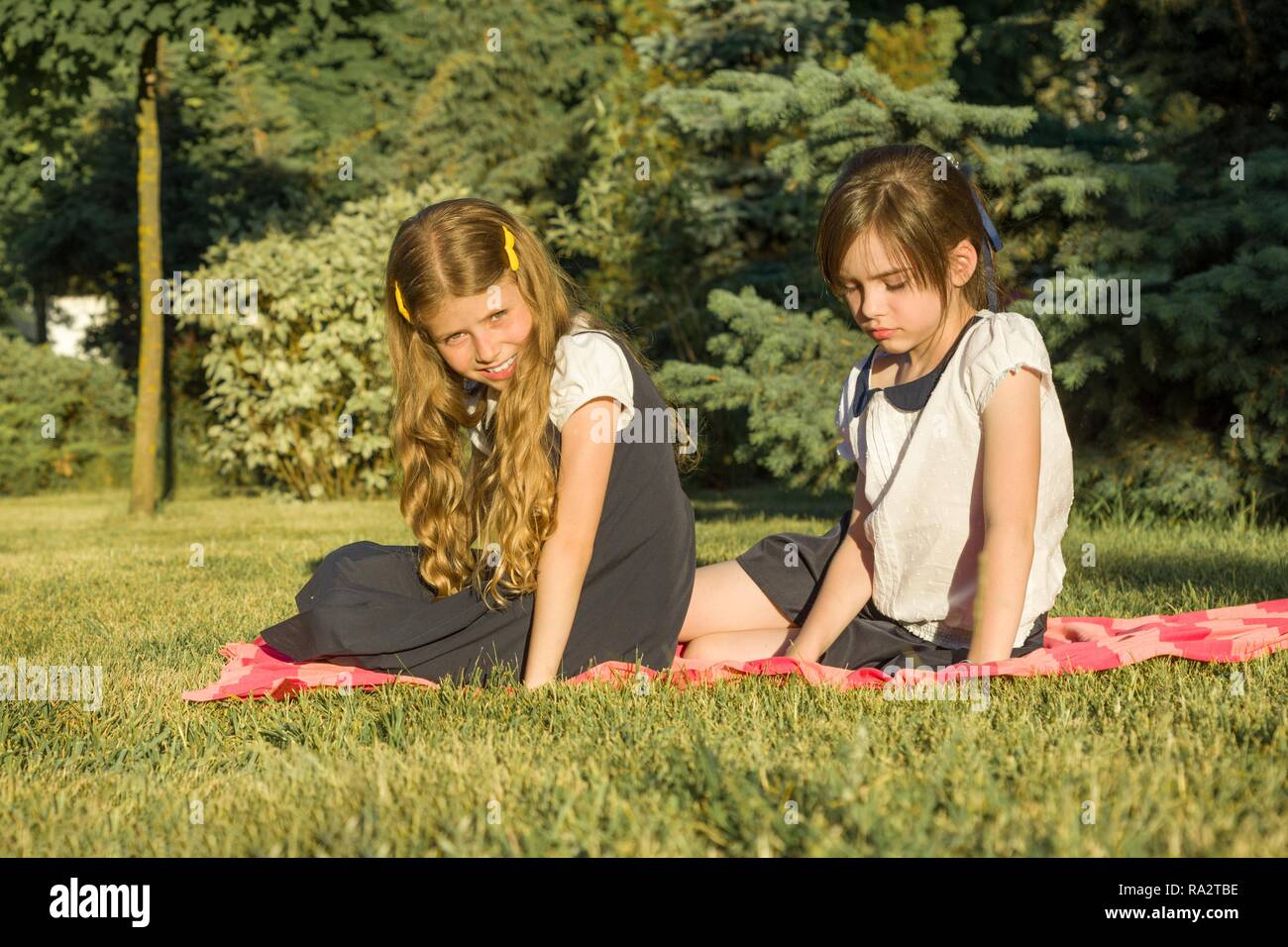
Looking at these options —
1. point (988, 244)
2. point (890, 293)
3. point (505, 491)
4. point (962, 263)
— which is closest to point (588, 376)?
point (505, 491)

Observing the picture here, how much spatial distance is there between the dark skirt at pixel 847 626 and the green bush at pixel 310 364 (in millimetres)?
6572

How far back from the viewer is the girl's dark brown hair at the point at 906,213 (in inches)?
122

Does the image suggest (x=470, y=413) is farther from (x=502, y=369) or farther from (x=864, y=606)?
(x=864, y=606)

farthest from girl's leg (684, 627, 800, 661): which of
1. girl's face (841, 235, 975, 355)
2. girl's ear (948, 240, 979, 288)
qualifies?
girl's ear (948, 240, 979, 288)

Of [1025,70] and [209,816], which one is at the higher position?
[1025,70]

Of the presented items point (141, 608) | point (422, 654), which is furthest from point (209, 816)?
point (141, 608)

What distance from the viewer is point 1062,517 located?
333 cm

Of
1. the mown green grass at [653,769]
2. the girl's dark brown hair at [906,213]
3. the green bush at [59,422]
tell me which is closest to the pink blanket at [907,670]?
the mown green grass at [653,769]

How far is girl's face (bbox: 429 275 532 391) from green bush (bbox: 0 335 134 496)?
32.3ft

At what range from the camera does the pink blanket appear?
3.03 meters

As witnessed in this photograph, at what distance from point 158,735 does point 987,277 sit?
8.09 feet

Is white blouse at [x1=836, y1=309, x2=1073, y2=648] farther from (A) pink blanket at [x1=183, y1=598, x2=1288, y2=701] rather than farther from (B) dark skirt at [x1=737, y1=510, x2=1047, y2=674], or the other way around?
(A) pink blanket at [x1=183, y1=598, x2=1288, y2=701]

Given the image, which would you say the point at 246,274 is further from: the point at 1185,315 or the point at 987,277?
the point at 987,277
